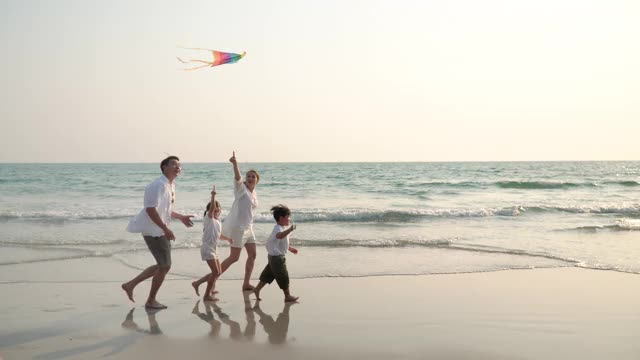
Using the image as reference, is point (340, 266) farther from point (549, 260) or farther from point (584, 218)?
point (584, 218)

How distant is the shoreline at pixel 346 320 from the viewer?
482 cm

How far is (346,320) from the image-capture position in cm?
577

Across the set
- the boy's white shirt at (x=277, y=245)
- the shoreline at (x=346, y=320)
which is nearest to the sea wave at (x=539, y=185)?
the shoreline at (x=346, y=320)

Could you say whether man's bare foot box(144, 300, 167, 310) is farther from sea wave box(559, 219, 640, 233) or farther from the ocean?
sea wave box(559, 219, 640, 233)

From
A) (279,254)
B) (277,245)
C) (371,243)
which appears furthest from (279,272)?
(371,243)

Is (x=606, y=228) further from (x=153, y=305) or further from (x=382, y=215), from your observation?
(x=153, y=305)

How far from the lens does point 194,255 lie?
33.0 feet

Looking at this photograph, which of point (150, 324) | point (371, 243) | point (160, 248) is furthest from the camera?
point (371, 243)

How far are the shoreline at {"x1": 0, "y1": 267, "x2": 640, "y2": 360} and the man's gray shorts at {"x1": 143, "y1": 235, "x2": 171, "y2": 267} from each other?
21.8 inches

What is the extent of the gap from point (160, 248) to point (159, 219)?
444mm

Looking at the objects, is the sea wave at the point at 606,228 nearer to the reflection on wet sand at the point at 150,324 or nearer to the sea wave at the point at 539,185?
the reflection on wet sand at the point at 150,324

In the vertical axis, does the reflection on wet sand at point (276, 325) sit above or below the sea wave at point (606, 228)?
below

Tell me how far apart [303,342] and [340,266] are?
3990mm

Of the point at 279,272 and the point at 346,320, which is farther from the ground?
the point at 279,272
